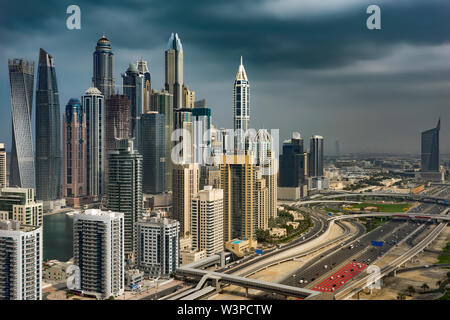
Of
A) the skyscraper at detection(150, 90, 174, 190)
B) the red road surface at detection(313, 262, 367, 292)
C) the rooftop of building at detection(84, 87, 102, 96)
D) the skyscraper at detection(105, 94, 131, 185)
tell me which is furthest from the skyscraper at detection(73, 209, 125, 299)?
the rooftop of building at detection(84, 87, 102, 96)

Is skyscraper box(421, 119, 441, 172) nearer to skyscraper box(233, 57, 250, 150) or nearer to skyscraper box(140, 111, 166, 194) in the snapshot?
skyscraper box(233, 57, 250, 150)

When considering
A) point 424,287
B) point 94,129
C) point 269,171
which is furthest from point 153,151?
point 424,287

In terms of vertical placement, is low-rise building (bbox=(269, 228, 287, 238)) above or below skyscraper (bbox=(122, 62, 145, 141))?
below

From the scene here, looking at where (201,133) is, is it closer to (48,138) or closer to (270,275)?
(48,138)

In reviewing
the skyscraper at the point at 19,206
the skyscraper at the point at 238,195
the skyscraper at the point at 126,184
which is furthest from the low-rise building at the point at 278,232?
the skyscraper at the point at 19,206

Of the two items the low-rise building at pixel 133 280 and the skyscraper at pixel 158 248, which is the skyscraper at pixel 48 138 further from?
the low-rise building at pixel 133 280
